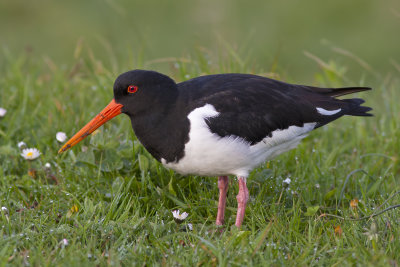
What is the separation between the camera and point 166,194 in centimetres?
467

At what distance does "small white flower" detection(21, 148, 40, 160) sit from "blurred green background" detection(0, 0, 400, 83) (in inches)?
207

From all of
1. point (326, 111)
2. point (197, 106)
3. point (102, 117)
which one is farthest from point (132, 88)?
point (326, 111)

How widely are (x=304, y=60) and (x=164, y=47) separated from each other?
8.30 ft

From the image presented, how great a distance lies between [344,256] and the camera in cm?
362

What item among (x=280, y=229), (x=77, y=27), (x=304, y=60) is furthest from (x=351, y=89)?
(x=77, y=27)

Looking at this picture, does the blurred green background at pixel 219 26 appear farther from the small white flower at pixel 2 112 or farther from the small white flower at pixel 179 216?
the small white flower at pixel 179 216

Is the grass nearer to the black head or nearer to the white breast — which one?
the white breast

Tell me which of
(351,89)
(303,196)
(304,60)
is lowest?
(304,60)

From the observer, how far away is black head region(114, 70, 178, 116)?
4355 millimetres

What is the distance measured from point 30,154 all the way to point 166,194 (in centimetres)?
127

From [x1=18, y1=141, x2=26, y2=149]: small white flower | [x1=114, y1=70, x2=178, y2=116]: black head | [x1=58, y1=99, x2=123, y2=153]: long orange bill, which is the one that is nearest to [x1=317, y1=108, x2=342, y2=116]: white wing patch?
[x1=114, y1=70, x2=178, y2=116]: black head

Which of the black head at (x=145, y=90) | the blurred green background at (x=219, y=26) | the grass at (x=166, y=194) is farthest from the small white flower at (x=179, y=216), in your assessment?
the blurred green background at (x=219, y=26)

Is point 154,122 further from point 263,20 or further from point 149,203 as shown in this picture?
point 263,20

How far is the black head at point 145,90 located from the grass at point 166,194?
23.5 inches
